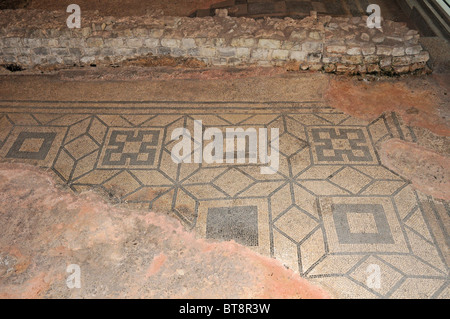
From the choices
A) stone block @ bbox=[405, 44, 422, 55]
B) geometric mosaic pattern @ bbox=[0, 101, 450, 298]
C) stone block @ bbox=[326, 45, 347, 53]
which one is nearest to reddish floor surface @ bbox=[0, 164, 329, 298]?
geometric mosaic pattern @ bbox=[0, 101, 450, 298]

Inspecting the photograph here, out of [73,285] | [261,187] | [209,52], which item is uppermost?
[209,52]

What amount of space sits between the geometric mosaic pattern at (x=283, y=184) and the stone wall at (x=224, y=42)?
2.10 feet

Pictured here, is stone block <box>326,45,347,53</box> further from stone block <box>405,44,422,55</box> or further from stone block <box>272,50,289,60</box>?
stone block <box>405,44,422,55</box>

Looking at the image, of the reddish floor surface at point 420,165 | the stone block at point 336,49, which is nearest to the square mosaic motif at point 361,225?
the reddish floor surface at point 420,165

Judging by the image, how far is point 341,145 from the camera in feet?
10.1

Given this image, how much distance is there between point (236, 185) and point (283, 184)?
1.15 feet

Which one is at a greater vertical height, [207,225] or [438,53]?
[438,53]

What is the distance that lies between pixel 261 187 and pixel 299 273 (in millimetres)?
716

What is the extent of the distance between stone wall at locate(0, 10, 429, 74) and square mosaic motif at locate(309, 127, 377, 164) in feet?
3.10

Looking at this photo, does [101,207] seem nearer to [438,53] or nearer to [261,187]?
[261,187]

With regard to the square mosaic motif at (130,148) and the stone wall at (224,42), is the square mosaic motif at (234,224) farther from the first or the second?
the stone wall at (224,42)

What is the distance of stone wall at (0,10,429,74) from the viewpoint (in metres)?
3.69

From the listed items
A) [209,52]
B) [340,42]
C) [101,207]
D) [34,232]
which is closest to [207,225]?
[101,207]

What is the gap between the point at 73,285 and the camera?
2219mm
